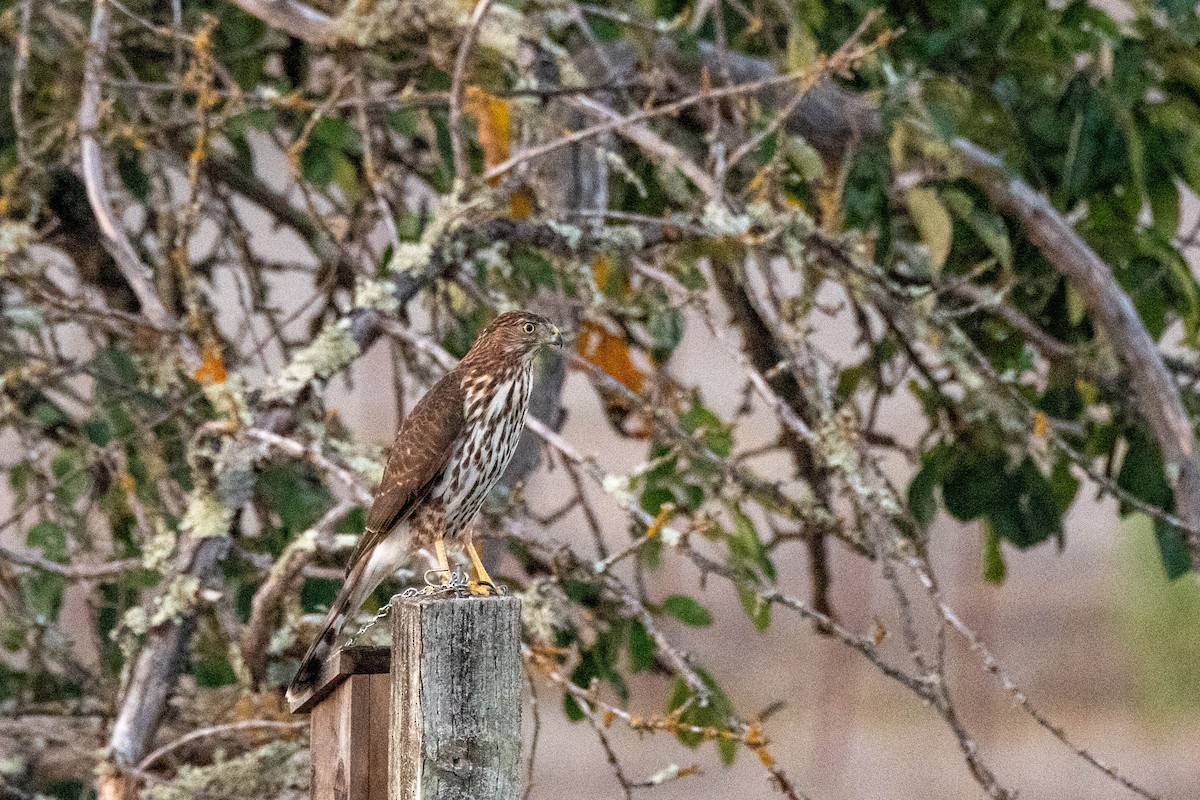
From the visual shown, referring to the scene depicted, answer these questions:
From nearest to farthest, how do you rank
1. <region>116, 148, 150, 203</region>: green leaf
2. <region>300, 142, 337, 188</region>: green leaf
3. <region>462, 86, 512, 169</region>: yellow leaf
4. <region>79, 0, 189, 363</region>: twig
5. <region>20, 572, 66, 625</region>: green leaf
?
<region>79, 0, 189, 363</region>: twig
<region>462, 86, 512, 169</region>: yellow leaf
<region>300, 142, 337, 188</region>: green leaf
<region>20, 572, 66, 625</region>: green leaf
<region>116, 148, 150, 203</region>: green leaf

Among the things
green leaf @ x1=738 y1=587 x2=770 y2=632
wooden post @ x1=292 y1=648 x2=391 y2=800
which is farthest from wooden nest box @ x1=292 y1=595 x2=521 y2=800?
green leaf @ x1=738 y1=587 x2=770 y2=632

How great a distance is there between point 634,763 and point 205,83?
4505mm

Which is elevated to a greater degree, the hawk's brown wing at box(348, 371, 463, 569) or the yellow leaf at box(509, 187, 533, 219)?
the yellow leaf at box(509, 187, 533, 219)

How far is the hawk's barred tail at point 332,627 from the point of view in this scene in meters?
1.78

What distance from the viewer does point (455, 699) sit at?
4.66 feet

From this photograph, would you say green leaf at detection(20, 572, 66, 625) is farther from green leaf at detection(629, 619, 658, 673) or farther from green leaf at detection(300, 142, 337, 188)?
green leaf at detection(629, 619, 658, 673)

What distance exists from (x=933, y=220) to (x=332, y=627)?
1.45 meters

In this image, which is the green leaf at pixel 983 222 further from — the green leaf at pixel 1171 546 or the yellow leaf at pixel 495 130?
the yellow leaf at pixel 495 130

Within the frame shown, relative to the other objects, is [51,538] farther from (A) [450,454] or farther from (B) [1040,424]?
(B) [1040,424]

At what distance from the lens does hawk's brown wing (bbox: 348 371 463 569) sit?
188 cm

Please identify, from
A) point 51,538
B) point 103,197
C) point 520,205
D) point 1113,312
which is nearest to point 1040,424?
point 1113,312

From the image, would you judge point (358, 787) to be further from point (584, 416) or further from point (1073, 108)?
point (584, 416)

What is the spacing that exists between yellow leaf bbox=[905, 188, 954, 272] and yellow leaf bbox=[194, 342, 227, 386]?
132 centimetres

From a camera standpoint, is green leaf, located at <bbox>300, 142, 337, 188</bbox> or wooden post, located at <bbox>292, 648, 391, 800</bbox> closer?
wooden post, located at <bbox>292, 648, 391, 800</bbox>
